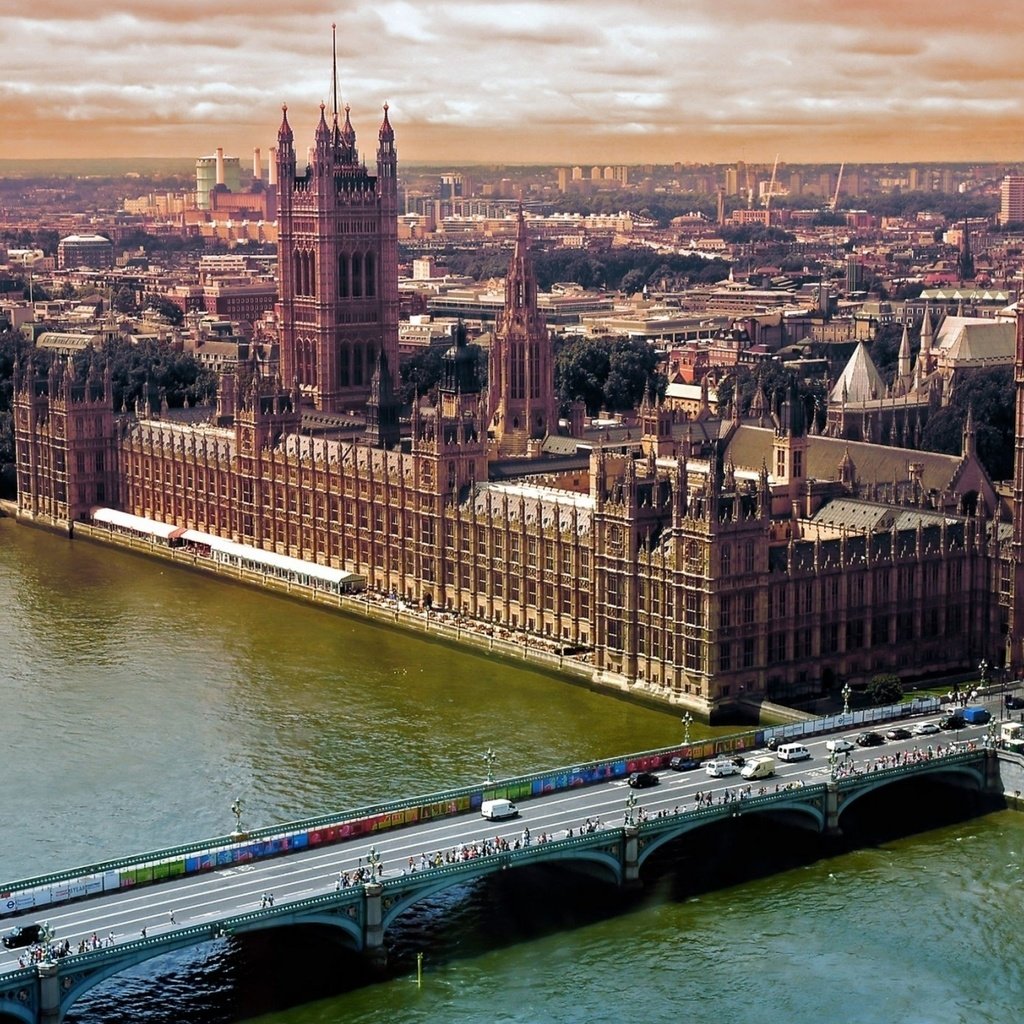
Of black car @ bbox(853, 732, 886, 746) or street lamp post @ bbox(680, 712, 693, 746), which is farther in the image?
street lamp post @ bbox(680, 712, 693, 746)

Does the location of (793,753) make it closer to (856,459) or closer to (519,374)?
(856,459)

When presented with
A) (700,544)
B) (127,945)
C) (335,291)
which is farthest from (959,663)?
(335,291)

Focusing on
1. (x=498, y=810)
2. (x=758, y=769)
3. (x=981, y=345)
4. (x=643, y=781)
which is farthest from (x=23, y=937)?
(x=981, y=345)

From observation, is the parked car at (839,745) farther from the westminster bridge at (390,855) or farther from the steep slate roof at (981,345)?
the steep slate roof at (981,345)

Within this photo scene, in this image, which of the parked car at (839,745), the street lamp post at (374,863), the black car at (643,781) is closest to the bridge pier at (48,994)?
the street lamp post at (374,863)

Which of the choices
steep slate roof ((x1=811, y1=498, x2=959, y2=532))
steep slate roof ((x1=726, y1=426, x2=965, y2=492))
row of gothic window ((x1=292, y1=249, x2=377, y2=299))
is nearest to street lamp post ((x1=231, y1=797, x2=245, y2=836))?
steep slate roof ((x1=811, y1=498, x2=959, y2=532))

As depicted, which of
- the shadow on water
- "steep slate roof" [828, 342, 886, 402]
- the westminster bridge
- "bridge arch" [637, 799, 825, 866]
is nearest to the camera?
the westminster bridge

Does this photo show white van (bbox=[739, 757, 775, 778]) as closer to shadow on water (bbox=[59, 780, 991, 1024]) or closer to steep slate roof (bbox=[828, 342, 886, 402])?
shadow on water (bbox=[59, 780, 991, 1024])

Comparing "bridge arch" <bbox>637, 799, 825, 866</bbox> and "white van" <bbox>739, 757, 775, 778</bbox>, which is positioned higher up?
"white van" <bbox>739, 757, 775, 778</bbox>

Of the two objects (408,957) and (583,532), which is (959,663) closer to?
(583,532)
